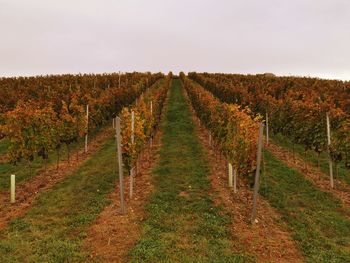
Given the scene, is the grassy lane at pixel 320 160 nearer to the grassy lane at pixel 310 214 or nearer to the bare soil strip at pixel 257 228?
the grassy lane at pixel 310 214

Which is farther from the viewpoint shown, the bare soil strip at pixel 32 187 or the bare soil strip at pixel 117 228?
the bare soil strip at pixel 32 187

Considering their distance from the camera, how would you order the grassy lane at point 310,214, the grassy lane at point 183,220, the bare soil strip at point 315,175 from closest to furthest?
the grassy lane at point 183,220
the grassy lane at point 310,214
the bare soil strip at point 315,175

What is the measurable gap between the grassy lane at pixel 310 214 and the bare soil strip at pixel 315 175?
41 cm

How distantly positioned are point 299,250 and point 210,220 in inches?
111

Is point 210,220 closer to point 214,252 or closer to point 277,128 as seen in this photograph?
point 214,252

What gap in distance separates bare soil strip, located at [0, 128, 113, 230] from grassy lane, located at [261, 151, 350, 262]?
8821 millimetres

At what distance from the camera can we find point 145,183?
1539cm

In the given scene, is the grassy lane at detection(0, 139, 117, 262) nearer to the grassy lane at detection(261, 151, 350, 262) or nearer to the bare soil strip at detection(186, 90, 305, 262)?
the bare soil strip at detection(186, 90, 305, 262)

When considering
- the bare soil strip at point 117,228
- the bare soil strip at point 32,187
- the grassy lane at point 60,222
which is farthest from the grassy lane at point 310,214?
the bare soil strip at point 32,187

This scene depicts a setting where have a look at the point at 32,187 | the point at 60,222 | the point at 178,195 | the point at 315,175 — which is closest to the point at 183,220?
the point at 178,195

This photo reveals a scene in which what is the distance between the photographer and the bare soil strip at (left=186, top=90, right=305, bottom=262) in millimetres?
9703

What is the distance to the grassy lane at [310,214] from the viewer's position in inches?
393

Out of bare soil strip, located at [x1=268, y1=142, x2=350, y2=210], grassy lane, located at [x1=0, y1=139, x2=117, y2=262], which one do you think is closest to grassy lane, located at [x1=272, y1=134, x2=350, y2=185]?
bare soil strip, located at [x1=268, y1=142, x2=350, y2=210]

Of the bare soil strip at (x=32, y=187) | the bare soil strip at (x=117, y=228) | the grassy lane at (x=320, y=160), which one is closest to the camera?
the bare soil strip at (x=117, y=228)
